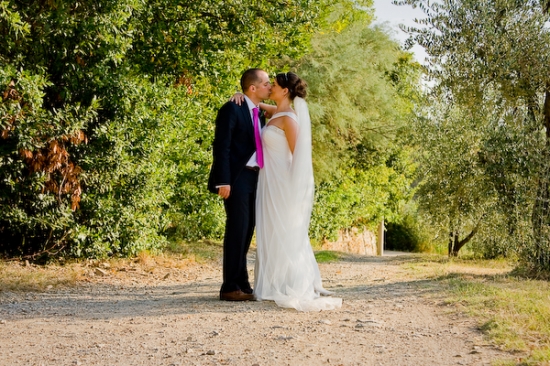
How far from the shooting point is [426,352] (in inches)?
197

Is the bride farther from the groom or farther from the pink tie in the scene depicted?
the groom

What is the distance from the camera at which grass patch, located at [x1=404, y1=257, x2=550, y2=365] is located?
16.7 ft

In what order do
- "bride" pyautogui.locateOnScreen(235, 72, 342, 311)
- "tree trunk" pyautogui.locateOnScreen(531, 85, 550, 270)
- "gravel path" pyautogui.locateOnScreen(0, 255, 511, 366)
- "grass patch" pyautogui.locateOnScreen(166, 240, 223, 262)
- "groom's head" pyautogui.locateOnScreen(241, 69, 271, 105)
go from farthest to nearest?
"grass patch" pyautogui.locateOnScreen(166, 240, 223, 262) < "tree trunk" pyautogui.locateOnScreen(531, 85, 550, 270) < "groom's head" pyautogui.locateOnScreen(241, 69, 271, 105) < "bride" pyautogui.locateOnScreen(235, 72, 342, 311) < "gravel path" pyautogui.locateOnScreen(0, 255, 511, 366)

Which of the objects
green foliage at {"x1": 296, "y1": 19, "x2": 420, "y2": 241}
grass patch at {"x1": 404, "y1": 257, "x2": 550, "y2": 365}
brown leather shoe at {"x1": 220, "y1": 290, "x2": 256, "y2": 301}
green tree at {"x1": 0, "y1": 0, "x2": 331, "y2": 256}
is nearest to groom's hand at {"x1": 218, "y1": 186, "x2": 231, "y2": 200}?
brown leather shoe at {"x1": 220, "y1": 290, "x2": 256, "y2": 301}

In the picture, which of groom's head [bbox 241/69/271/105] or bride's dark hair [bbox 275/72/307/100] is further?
groom's head [bbox 241/69/271/105]

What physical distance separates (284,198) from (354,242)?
21.2 meters

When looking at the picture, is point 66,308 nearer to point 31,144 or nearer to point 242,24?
point 31,144

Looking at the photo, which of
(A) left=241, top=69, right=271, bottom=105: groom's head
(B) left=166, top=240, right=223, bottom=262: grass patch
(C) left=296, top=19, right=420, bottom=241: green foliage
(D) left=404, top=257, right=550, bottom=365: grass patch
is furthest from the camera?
(C) left=296, top=19, right=420, bottom=241: green foliage

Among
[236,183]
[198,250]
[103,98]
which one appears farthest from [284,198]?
[198,250]

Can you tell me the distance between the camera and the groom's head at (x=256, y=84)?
24.7 ft

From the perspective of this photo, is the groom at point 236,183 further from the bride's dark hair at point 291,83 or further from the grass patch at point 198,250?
the grass patch at point 198,250

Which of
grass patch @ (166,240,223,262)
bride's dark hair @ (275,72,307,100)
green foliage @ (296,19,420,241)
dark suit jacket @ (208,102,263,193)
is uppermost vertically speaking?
green foliage @ (296,19,420,241)

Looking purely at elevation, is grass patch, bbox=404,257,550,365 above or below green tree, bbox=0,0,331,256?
below

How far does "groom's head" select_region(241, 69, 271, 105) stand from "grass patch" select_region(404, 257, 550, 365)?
2.99 metres
